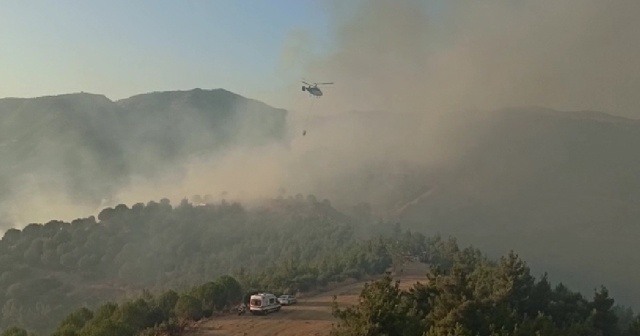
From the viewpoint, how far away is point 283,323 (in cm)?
3491

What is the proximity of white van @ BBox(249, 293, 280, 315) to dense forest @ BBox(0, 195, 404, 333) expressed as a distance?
1517 centimetres

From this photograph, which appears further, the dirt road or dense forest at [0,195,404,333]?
dense forest at [0,195,404,333]

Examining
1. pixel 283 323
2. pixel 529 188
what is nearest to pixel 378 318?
pixel 283 323

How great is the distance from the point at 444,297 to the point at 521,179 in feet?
431

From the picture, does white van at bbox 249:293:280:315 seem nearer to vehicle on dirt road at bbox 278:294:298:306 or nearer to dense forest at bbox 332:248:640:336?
vehicle on dirt road at bbox 278:294:298:306

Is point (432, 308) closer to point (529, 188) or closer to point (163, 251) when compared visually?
point (163, 251)

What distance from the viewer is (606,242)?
106 metres

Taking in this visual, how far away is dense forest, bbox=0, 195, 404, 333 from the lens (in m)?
69.8

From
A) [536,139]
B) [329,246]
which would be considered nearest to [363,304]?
[329,246]

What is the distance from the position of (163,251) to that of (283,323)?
61.0m

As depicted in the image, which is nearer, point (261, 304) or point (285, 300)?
point (261, 304)

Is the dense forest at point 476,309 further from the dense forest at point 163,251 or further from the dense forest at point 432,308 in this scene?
the dense forest at point 163,251

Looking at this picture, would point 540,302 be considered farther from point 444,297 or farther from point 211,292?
point 211,292

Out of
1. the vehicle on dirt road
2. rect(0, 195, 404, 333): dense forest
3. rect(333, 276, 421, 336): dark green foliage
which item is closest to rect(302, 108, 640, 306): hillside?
rect(0, 195, 404, 333): dense forest
